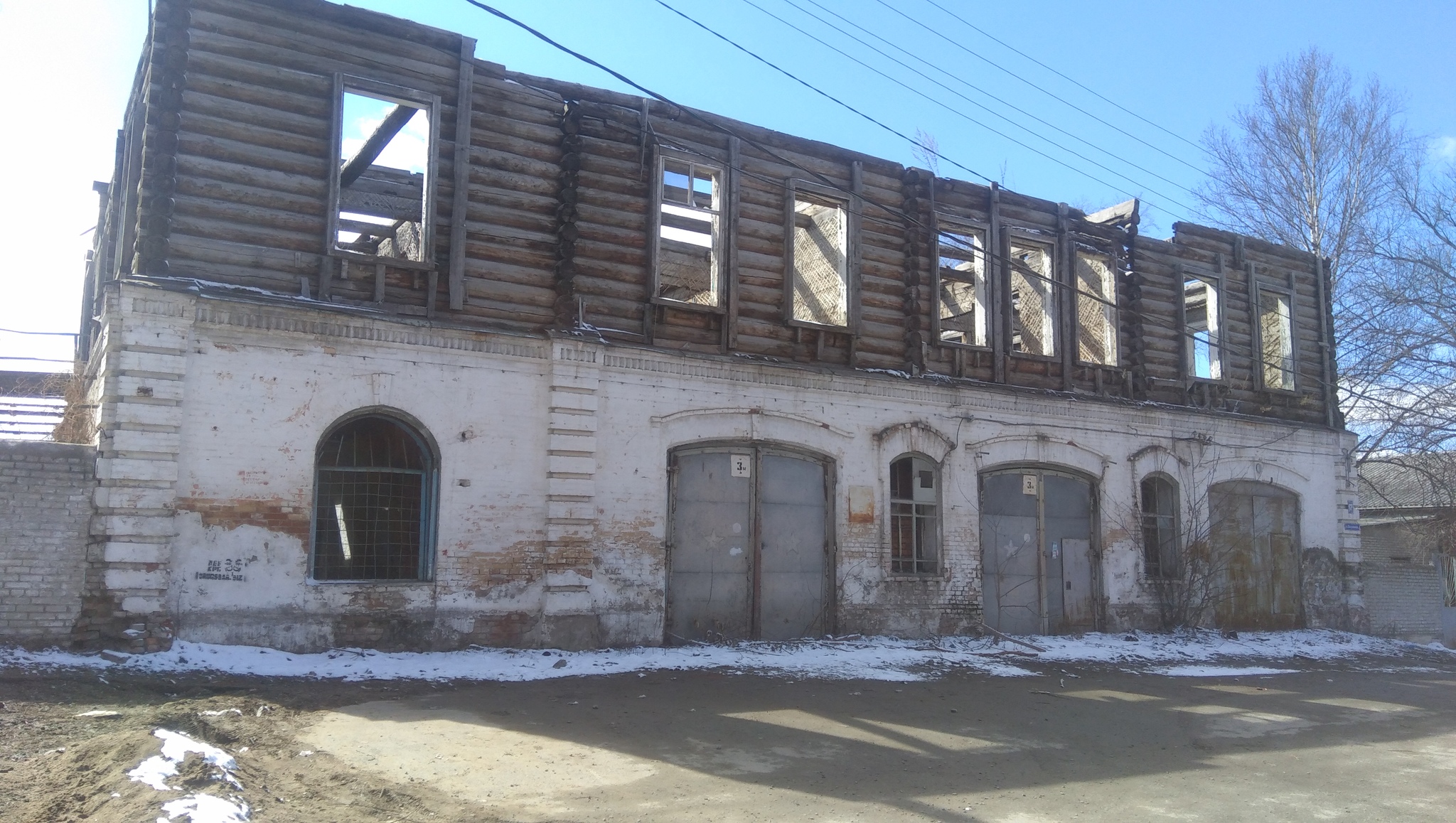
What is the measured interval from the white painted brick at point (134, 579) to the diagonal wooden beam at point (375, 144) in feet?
16.2

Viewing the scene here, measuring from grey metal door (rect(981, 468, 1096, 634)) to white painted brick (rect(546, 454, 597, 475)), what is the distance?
20.2 feet

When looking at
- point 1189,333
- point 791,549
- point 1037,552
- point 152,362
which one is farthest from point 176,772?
point 1189,333

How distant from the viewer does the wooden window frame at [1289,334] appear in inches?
725

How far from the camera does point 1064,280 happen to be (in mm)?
16172

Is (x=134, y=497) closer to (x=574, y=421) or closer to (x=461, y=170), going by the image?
(x=574, y=421)

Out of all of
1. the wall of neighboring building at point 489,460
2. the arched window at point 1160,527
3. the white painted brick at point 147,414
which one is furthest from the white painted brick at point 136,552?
the arched window at point 1160,527

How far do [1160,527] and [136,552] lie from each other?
1455cm

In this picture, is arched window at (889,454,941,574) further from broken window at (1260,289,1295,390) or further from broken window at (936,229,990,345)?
broken window at (1260,289,1295,390)

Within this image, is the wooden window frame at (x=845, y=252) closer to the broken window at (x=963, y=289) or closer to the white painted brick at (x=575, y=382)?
the broken window at (x=963, y=289)

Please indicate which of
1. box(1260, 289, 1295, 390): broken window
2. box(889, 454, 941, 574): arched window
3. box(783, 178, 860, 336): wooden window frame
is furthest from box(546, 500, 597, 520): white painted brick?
box(1260, 289, 1295, 390): broken window

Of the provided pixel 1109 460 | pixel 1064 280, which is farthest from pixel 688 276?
pixel 1109 460

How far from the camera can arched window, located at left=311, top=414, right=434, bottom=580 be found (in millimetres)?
10398

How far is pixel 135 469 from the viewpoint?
30.5 ft

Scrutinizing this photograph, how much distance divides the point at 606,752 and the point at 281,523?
4799 millimetres
